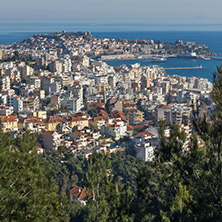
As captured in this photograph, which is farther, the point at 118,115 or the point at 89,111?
the point at 89,111

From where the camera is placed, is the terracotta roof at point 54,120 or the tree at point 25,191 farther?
the terracotta roof at point 54,120

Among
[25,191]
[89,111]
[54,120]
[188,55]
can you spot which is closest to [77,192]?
[25,191]

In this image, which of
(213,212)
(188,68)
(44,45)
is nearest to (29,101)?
(213,212)

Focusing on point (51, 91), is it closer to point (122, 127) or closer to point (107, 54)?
point (122, 127)

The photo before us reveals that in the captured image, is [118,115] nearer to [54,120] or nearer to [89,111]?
[89,111]

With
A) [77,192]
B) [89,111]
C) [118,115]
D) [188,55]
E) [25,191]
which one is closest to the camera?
[25,191]

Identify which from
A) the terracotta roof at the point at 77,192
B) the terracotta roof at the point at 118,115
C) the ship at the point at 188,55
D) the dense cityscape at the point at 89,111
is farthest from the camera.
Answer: the ship at the point at 188,55

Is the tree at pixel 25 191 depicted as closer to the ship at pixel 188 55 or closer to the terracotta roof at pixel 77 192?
the terracotta roof at pixel 77 192

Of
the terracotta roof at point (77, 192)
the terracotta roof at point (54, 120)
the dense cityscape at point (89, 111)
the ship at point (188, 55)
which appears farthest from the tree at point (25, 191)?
the ship at point (188, 55)

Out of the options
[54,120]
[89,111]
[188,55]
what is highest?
[54,120]

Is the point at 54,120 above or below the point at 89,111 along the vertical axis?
above

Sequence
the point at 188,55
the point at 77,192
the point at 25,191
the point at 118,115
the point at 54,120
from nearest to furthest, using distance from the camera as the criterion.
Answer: the point at 25,191
the point at 77,192
the point at 54,120
the point at 118,115
the point at 188,55
